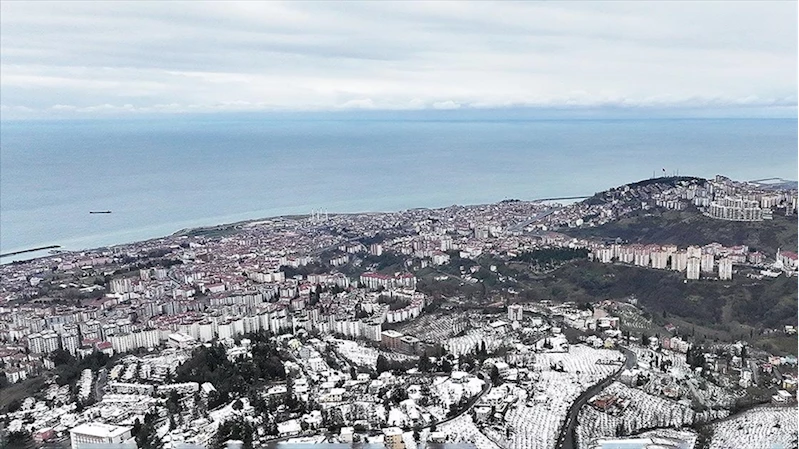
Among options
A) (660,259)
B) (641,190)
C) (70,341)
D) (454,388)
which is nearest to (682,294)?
(660,259)

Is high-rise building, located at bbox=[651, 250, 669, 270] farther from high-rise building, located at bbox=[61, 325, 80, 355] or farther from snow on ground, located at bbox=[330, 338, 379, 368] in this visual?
high-rise building, located at bbox=[61, 325, 80, 355]

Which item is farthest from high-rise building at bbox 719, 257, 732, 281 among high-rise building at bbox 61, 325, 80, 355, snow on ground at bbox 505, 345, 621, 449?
high-rise building at bbox 61, 325, 80, 355

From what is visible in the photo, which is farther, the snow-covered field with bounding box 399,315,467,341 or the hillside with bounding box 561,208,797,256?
the hillside with bounding box 561,208,797,256

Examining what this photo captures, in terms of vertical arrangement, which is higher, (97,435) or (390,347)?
(97,435)

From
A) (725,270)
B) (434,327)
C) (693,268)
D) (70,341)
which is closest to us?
(70,341)

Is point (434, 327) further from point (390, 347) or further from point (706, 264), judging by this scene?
point (706, 264)

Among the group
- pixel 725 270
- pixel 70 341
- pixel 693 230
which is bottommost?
pixel 70 341
